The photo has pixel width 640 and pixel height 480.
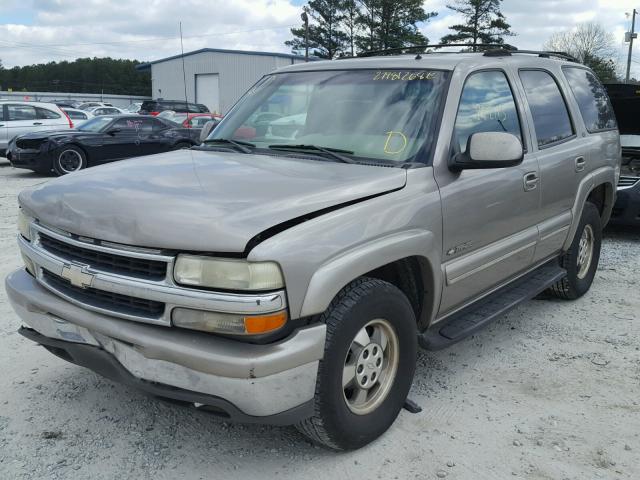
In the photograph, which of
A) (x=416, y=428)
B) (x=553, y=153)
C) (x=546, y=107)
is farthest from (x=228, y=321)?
(x=546, y=107)

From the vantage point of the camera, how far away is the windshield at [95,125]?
13.6m

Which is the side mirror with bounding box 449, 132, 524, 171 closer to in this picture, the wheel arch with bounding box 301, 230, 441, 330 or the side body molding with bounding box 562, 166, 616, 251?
A: the wheel arch with bounding box 301, 230, 441, 330

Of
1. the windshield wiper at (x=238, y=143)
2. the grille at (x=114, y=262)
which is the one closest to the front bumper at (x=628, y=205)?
the windshield wiper at (x=238, y=143)

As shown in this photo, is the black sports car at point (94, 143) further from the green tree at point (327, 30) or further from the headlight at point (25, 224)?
the green tree at point (327, 30)

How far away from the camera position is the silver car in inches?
93.6

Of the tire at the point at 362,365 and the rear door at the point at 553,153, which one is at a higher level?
the rear door at the point at 553,153

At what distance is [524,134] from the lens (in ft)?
13.2

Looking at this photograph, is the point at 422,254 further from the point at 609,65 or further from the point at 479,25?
the point at 609,65

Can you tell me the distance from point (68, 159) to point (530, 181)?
11361 millimetres

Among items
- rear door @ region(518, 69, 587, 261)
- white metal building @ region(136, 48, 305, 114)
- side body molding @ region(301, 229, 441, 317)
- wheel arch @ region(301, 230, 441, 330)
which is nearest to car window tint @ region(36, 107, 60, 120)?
rear door @ region(518, 69, 587, 261)

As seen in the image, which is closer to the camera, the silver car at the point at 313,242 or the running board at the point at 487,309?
the silver car at the point at 313,242

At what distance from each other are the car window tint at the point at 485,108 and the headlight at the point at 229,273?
4.98 feet

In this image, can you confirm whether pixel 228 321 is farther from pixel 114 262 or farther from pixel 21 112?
pixel 21 112

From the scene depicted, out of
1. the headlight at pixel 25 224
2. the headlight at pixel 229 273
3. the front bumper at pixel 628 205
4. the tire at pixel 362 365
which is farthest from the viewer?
the front bumper at pixel 628 205
